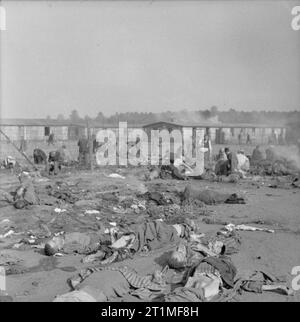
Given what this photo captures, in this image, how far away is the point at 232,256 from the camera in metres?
7.55

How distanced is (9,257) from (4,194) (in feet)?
15.8

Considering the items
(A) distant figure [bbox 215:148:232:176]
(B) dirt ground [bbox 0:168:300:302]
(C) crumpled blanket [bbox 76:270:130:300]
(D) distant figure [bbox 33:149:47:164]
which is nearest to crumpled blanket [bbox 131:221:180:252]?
(B) dirt ground [bbox 0:168:300:302]

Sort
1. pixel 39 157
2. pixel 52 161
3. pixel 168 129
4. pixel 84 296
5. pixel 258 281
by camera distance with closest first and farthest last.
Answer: pixel 84 296 → pixel 258 281 → pixel 52 161 → pixel 39 157 → pixel 168 129

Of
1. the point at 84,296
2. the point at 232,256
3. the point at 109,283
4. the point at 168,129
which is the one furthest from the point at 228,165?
the point at 168,129

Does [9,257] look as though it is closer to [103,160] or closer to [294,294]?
[294,294]

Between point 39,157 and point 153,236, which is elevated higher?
point 39,157

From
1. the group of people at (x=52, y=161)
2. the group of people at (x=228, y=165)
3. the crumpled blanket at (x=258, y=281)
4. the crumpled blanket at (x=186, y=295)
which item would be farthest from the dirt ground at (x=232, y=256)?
the group of people at (x=52, y=161)

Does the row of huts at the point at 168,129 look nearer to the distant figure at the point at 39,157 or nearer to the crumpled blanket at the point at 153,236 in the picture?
the distant figure at the point at 39,157

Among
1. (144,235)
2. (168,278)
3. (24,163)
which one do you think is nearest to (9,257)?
(144,235)

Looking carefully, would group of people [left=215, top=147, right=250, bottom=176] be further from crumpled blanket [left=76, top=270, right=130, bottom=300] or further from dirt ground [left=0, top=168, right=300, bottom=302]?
crumpled blanket [left=76, top=270, right=130, bottom=300]

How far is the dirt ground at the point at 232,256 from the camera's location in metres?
6.31

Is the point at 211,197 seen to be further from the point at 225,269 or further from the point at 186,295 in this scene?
the point at 186,295

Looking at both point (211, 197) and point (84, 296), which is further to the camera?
point (211, 197)
